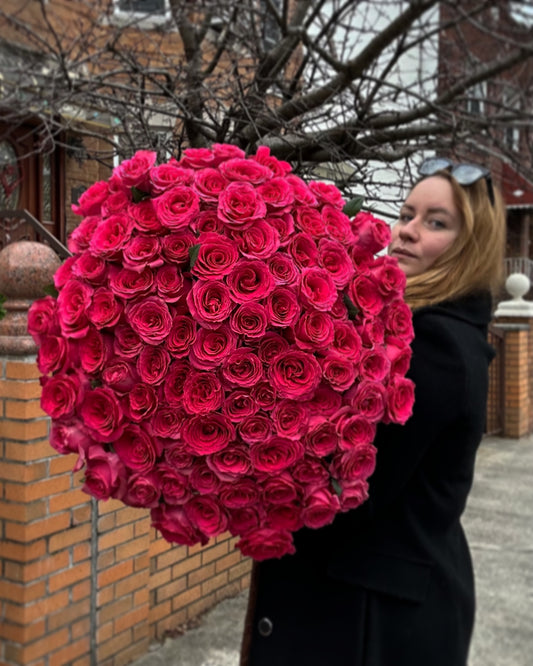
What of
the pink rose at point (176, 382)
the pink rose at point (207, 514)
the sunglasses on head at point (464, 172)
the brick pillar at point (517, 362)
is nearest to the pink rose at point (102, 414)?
the pink rose at point (176, 382)

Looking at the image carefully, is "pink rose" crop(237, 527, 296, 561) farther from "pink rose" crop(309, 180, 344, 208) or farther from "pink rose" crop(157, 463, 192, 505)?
"pink rose" crop(309, 180, 344, 208)

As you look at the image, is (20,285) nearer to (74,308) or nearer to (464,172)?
(74,308)

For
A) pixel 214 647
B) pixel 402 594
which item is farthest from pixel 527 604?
pixel 402 594

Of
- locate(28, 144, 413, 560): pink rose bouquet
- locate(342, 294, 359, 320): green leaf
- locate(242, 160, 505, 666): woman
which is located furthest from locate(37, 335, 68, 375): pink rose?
locate(242, 160, 505, 666): woman

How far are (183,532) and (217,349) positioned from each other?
1.28 feet


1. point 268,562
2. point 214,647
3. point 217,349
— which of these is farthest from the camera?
point 214,647

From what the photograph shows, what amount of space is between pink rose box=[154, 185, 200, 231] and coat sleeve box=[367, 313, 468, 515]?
0.61 m

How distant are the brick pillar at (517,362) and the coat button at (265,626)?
314 inches

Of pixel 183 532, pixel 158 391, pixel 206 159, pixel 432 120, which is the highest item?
pixel 432 120

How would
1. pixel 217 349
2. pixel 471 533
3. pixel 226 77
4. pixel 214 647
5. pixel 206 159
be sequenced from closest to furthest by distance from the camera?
1. pixel 217 349
2. pixel 206 159
3. pixel 214 647
4. pixel 226 77
5. pixel 471 533

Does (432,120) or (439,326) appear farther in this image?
(432,120)

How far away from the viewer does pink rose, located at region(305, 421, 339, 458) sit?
1311 millimetres

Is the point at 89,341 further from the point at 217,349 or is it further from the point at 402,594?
the point at 402,594

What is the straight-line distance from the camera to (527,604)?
4113 mm
